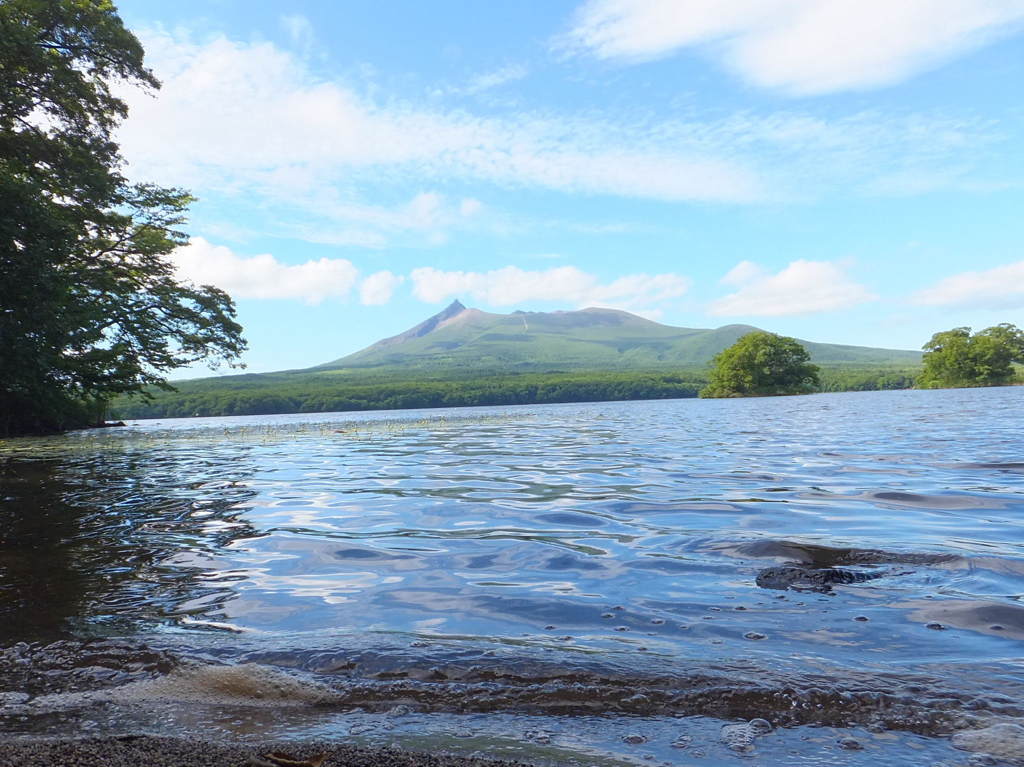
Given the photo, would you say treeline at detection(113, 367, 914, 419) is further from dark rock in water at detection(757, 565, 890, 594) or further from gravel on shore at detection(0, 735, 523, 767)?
gravel on shore at detection(0, 735, 523, 767)

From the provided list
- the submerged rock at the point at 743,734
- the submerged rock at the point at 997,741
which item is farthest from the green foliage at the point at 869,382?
the submerged rock at the point at 743,734

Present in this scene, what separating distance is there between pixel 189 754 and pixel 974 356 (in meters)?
144

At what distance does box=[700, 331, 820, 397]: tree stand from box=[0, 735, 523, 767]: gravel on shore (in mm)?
126293

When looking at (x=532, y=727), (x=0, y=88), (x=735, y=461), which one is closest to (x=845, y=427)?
(x=735, y=461)

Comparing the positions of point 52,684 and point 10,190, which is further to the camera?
point 10,190

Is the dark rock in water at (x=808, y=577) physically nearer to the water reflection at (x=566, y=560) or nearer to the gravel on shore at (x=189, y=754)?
the water reflection at (x=566, y=560)

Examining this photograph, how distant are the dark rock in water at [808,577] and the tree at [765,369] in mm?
122175

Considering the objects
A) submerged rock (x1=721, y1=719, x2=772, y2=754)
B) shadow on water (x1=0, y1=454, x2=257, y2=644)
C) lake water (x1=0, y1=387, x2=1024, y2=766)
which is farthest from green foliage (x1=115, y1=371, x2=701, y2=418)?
submerged rock (x1=721, y1=719, x2=772, y2=754)

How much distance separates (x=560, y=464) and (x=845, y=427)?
15721 mm

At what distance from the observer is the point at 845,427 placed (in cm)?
2691

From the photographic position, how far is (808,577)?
587 centimetres

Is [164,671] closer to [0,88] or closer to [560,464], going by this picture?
[560,464]

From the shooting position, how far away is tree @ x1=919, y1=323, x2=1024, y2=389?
385ft

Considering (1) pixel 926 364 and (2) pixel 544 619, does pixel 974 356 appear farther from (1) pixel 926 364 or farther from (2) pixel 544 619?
(2) pixel 544 619
